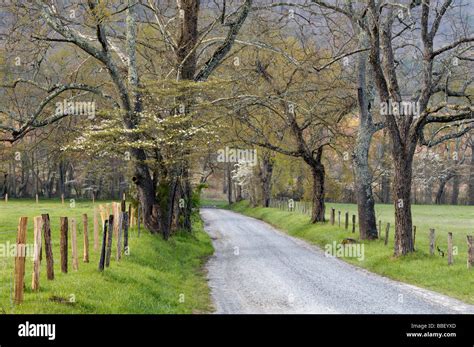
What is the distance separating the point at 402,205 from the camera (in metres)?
20.2

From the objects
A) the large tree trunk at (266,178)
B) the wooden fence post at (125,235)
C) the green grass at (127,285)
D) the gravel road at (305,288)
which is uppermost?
the large tree trunk at (266,178)

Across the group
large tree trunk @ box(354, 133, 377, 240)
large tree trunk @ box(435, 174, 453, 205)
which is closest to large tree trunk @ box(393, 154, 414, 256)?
large tree trunk @ box(354, 133, 377, 240)

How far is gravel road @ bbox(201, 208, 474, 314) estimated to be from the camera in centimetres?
1305

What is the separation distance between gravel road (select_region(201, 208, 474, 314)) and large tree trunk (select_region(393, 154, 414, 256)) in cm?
180

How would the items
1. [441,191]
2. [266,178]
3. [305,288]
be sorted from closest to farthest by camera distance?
[305,288] < [266,178] < [441,191]

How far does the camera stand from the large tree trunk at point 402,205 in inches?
789

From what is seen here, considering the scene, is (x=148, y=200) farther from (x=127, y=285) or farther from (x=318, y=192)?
(x=318, y=192)

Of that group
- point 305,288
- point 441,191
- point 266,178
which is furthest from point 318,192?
point 441,191

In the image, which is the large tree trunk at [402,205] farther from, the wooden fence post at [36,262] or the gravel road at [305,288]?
the wooden fence post at [36,262]

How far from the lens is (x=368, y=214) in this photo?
2656 cm

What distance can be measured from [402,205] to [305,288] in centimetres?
631

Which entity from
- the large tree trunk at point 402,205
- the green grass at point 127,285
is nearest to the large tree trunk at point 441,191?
the large tree trunk at point 402,205

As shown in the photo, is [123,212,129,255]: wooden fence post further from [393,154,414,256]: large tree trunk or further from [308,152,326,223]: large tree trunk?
[308,152,326,223]: large tree trunk

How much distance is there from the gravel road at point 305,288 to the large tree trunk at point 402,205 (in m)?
1.80
